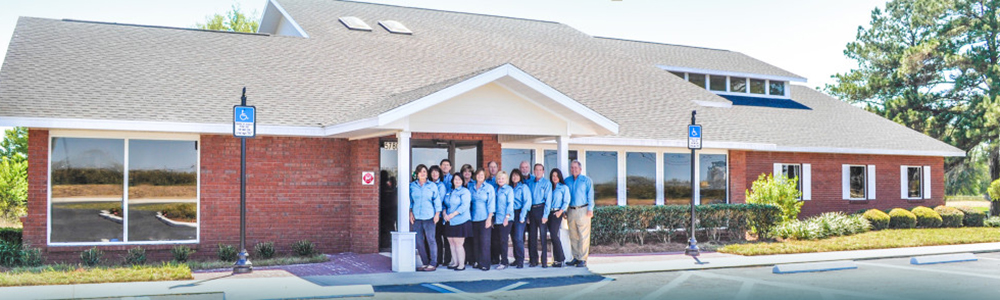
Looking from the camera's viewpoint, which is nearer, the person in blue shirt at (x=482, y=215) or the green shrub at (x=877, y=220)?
the person in blue shirt at (x=482, y=215)

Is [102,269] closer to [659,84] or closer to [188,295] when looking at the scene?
[188,295]

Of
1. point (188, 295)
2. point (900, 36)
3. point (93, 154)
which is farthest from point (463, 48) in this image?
point (900, 36)

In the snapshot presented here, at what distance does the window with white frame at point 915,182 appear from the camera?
27.7m

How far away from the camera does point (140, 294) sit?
11.0 m

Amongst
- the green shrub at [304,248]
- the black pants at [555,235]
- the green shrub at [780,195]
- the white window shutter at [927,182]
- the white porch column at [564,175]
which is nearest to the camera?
the black pants at [555,235]

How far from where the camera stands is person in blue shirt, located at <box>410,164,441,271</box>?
44.5 feet

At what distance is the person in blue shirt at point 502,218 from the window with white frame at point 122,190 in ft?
17.2

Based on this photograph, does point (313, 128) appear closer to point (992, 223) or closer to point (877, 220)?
point (877, 220)

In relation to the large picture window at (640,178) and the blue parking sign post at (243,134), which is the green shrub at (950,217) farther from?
the blue parking sign post at (243,134)

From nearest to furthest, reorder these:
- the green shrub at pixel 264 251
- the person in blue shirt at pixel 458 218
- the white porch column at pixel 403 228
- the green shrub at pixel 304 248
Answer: the white porch column at pixel 403 228
the person in blue shirt at pixel 458 218
the green shrub at pixel 264 251
the green shrub at pixel 304 248

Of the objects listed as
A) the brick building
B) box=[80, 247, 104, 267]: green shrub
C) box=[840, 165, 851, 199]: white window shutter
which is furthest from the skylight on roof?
box=[840, 165, 851, 199]: white window shutter

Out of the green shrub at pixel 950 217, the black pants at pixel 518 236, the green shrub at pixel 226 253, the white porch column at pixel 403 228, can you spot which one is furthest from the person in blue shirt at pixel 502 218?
the green shrub at pixel 950 217

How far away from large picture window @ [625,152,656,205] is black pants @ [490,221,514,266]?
6.69 meters

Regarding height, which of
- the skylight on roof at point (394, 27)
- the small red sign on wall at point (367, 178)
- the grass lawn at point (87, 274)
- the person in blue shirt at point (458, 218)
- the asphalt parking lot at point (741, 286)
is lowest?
the asphalt parking lot at point (741, 286)
